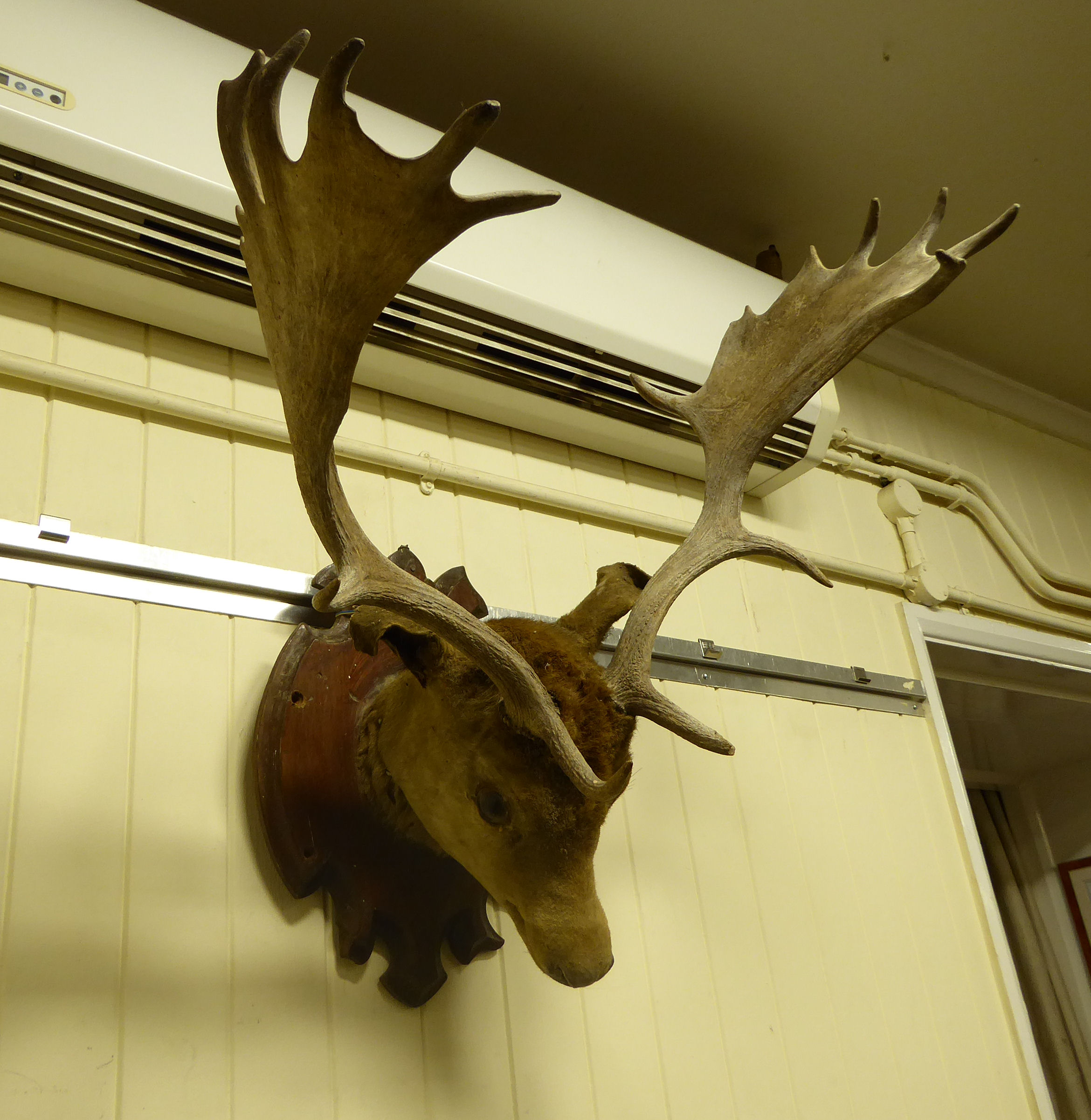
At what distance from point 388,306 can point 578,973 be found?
35.2 inches

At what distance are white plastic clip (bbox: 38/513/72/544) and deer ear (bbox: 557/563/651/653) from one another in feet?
1.83

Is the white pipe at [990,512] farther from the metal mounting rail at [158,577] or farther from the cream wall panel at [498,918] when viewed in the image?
the metal mounting rail at [158,577]

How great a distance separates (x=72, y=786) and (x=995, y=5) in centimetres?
185

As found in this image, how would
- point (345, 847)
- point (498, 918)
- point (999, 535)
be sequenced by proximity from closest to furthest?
point (345, 847) < point (498, 918) < point (999, 535)

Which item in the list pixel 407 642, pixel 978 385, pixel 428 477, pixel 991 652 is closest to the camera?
pixel 407 642

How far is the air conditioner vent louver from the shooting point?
1.17 meters

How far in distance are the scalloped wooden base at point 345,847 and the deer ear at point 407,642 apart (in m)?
0.20

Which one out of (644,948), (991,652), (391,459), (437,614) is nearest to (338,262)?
(437,614)

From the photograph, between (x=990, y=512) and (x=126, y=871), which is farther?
(x=990, y=512)

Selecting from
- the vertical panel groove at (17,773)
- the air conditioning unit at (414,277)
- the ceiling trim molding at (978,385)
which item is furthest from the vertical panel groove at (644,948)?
the ceiling trim molding at (978,385)

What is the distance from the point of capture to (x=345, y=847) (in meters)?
1.12

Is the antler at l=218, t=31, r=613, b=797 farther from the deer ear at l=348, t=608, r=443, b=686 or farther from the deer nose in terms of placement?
the deer nose

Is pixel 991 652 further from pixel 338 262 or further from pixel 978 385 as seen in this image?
pixel 338 262

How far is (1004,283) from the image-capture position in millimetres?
2318
